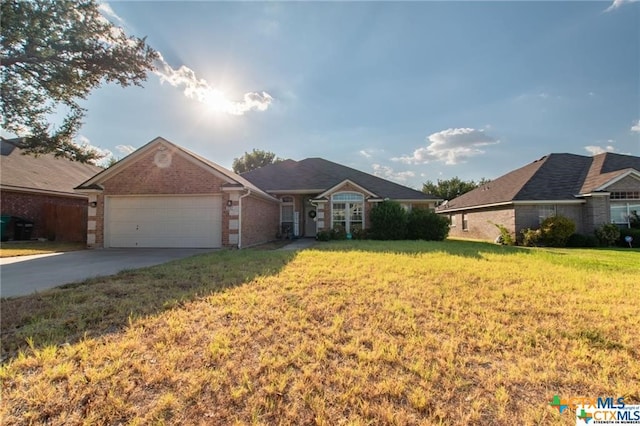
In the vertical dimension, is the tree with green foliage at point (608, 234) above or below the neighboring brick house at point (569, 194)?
below

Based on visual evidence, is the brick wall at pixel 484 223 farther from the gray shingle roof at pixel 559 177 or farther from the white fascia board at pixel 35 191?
the white fascia board at pixel 35 191

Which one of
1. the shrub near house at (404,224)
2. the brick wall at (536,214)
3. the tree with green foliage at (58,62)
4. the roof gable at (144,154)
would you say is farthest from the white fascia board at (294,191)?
the brick wall at (536,214)

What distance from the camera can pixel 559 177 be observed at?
1836cm

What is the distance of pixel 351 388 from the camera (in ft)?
8.23

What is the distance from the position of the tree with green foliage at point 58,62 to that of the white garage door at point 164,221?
415cm

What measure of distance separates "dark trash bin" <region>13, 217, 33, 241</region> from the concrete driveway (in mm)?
8296

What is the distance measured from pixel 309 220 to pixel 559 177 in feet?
55.8

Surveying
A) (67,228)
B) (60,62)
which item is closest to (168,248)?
(67,228)

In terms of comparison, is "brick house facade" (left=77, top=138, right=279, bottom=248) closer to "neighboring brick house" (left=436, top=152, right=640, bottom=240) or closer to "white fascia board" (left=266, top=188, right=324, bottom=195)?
"white fascia board" (left=266, top=188, right=324, bottom=195)

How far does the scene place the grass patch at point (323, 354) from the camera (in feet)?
7.41

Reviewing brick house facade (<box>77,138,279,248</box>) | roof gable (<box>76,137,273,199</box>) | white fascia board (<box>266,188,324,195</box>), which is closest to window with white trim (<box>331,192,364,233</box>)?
white fascia board (<box>266,188,324,195</box>)

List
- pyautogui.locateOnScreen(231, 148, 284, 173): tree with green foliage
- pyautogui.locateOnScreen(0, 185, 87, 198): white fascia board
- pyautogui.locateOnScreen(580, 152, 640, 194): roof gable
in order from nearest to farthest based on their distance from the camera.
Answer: pyautogui.locateOnScreen(0, 185, 87, 198): white fascia board
pyautogui.locateOnScreen(580, 152, 640, 194): roof gable
pyautogui.locateOnScreen(231, 148, 284, 173): tree with green foliage

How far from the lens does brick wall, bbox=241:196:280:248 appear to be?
13.3 meters

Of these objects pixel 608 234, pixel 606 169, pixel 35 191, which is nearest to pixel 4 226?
pixel 35 191
